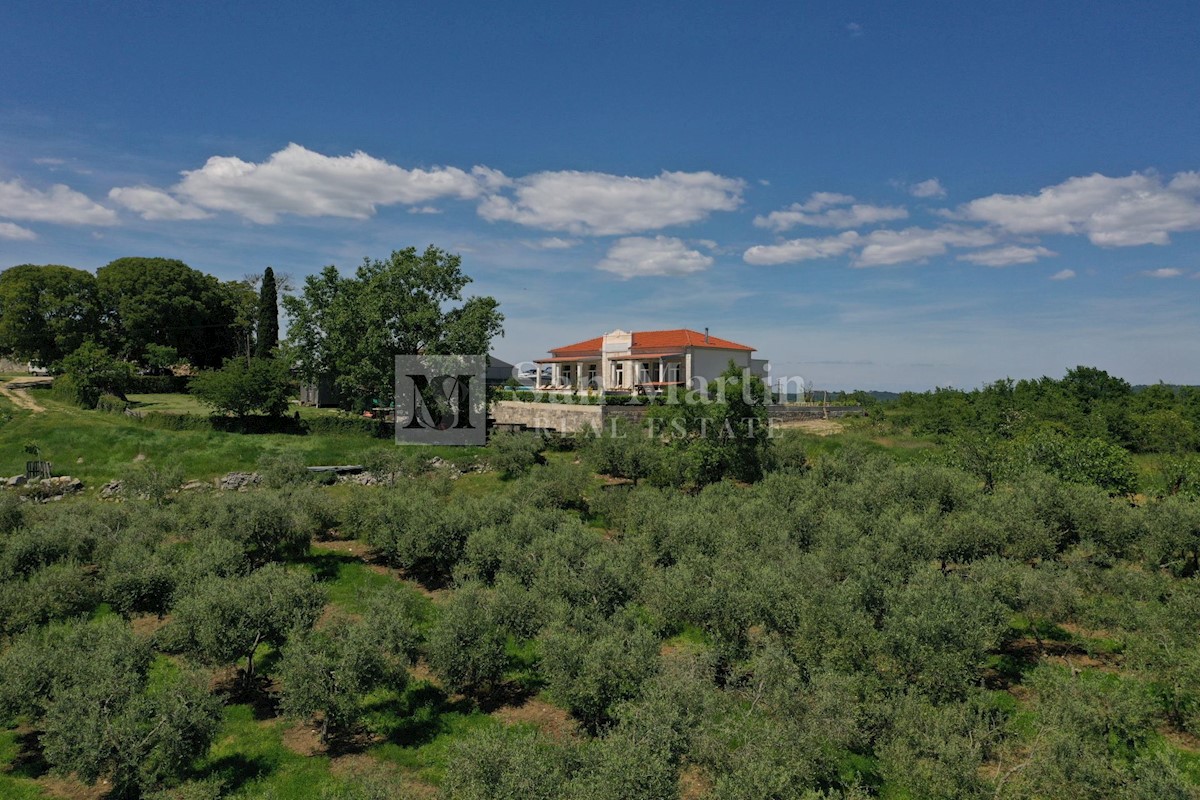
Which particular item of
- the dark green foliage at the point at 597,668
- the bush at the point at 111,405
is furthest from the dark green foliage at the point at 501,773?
the bush at the point at 111,405

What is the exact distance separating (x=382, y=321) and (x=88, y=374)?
27067 mm

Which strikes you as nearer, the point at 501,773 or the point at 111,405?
the point at 501,773

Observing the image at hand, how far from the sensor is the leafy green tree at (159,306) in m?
67.8

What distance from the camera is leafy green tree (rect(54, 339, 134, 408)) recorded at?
52.3 metres

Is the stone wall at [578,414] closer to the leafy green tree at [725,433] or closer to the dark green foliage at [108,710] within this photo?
the leafy green tree at [725,433]

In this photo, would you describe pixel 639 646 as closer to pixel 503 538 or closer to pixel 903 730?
pixel 903 730

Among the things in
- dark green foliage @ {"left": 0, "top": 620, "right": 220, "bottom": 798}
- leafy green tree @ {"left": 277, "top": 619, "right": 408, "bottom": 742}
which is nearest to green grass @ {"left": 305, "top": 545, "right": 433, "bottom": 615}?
leafy green tree @ {"left": 277, "top": 619, "right": 408, "bottom": 742}

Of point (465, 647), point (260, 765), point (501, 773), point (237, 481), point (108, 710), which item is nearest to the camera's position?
point (501, 773)

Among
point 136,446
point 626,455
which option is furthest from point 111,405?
point 626,455

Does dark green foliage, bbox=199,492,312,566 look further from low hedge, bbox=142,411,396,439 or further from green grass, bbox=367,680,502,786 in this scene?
low hedge, bbox=142,411,396,439

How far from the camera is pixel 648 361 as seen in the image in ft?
226

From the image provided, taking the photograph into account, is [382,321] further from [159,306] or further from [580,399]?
[159,306]

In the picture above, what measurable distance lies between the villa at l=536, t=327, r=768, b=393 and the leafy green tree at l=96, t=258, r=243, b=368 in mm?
38467

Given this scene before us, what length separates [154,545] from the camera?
27.3 m
